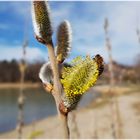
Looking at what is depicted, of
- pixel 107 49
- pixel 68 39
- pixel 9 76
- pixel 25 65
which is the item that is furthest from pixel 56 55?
pixel 9 76

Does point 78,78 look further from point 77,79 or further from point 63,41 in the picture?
point 63,41

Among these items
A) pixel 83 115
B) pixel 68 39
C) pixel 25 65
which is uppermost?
pixel 68 39

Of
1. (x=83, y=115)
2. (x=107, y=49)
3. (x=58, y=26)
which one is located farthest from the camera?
(x=83, y=115)

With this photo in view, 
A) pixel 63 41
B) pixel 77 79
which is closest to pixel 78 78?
pixel 77 79

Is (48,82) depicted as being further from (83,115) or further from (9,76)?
(9,76)

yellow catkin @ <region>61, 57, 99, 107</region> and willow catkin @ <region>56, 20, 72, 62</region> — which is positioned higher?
willow catkin @ <region>56, 20, 72, 62</region>
